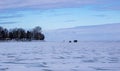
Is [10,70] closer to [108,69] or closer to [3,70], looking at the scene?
[3,70]

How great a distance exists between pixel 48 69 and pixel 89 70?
7.73 feet

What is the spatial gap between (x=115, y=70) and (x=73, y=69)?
2.36m

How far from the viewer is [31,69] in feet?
58.7

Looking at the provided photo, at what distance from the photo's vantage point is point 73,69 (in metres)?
17.8

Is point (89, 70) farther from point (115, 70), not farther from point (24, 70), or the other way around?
point (24, 70)

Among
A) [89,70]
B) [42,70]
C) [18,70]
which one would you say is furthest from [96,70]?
[18,70]

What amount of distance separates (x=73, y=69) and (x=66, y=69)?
1.31 ft

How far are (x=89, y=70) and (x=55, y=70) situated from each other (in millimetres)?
1880

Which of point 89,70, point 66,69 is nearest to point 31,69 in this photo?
point 66,69

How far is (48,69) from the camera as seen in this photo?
58.6 feet

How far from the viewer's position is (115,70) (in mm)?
17219

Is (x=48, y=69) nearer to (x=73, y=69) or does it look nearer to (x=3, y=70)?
(x=73, y=69)

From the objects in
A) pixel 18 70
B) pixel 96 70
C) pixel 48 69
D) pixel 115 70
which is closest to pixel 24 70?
pixel 18 70

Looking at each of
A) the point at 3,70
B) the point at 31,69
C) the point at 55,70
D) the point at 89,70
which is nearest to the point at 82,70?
the point at 89,70
